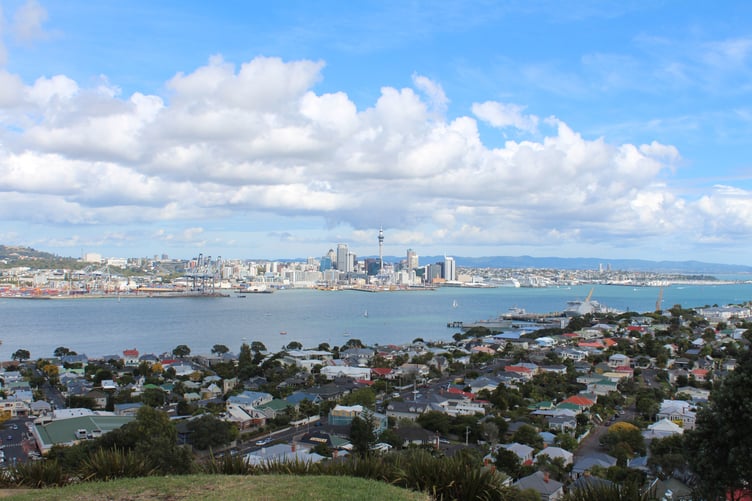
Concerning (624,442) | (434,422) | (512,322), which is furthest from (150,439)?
(512,322)

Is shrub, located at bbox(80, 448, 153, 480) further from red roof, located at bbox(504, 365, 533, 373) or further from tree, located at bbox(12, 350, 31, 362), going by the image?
tree, located at bbox(12, 350, 31, 362)

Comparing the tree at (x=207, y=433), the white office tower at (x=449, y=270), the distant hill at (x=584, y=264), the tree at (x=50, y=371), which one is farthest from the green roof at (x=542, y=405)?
the distant hill at (x=584, y=264)

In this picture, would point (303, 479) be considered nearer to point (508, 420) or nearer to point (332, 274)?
point (508, 420)

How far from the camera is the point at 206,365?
15.4 m

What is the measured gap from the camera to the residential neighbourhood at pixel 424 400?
6.80 m

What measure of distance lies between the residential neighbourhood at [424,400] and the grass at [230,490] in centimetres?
63

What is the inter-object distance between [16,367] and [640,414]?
13.2 m

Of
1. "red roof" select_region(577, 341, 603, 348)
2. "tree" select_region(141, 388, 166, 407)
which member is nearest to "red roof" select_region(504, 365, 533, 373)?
"red roof" select_region(577, 341, 603, 348)

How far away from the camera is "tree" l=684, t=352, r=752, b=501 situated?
290cm

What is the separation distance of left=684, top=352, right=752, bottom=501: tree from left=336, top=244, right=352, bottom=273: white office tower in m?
74.9

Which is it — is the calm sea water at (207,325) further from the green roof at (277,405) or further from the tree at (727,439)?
the tree at (727,439)

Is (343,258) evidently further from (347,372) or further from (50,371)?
(50,371)

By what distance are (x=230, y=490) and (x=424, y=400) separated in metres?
7.68

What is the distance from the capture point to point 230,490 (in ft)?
8.14
